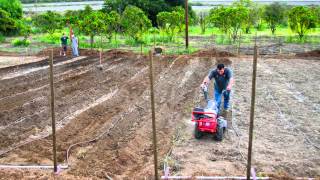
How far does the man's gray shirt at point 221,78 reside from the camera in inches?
412

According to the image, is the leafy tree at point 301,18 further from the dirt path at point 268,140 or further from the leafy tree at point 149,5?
the dirt path at point 268,140

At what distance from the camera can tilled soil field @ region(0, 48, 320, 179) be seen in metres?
8.02

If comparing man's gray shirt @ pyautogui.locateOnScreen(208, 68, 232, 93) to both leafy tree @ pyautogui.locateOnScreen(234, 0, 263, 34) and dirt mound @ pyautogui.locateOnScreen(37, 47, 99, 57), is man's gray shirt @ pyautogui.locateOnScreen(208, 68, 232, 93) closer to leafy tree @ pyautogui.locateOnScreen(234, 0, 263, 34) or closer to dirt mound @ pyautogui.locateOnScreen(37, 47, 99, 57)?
dirt mound @ pyautogui.locateOnScreen(37, 47, 99, 57)

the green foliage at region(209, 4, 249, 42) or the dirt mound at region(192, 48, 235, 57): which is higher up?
the green foliage at region(209, 4, 249, 42)

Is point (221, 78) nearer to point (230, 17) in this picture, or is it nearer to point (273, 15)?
point (230, 17)

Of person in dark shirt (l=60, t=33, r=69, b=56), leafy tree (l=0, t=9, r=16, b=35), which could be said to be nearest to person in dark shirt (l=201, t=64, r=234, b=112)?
person in dark shirt (l=60, t=33, r=69, b=56)

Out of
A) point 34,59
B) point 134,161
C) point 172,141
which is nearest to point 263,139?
point 172,141

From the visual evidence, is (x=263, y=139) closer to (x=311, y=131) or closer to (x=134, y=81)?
(x=311, y=131)

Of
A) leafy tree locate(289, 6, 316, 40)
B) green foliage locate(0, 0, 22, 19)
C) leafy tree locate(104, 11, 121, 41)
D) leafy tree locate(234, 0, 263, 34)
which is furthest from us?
green foliage locate(0, 0, 22, 19)

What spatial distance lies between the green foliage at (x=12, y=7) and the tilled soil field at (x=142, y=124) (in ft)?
65.6

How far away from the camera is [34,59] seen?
2405 cm

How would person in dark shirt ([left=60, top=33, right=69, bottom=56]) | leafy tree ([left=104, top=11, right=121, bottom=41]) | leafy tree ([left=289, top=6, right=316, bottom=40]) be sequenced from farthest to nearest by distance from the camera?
1. leafy tree ([left=289, top=6, right=316, bottom=40])
2. leafy tree ([left=104, top=11, right=121, bottom=41])
3. person in dark shirt ([left=60, top=33, right=69, bottom=56])

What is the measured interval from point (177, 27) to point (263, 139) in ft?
74.9

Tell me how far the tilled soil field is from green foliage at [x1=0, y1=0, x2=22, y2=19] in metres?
20.0
